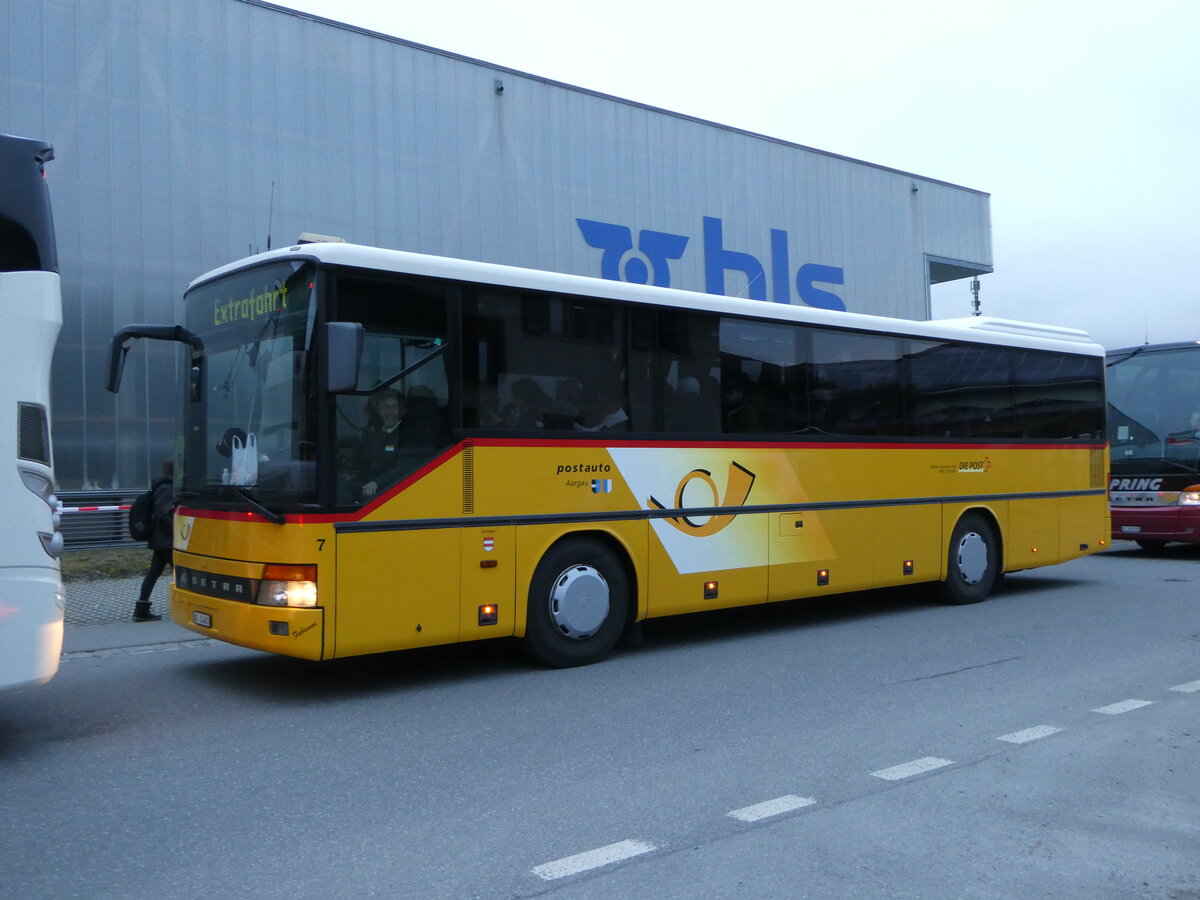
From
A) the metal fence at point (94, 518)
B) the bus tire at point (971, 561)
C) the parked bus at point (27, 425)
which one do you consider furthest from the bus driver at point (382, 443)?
the metal fence at point (94, 518)

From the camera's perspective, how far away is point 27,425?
5.78 metres

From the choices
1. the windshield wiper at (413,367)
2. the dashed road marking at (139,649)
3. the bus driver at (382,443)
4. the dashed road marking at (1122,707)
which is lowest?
the dashed road marking at (1122,707)

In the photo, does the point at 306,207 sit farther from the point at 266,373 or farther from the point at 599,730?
the point at 599,730

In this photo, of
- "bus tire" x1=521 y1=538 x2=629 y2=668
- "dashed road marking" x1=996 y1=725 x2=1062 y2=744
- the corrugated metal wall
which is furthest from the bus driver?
the corrugated metal wall

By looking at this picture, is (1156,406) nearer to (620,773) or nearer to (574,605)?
(574,605)

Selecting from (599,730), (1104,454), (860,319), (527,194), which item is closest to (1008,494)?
(1104,454)

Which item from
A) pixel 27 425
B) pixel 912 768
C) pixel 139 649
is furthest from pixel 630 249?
pixel 912 768

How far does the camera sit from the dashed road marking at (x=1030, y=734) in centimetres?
620

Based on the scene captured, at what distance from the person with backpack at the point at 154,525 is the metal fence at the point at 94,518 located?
4.45 m

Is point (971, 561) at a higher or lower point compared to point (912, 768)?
higher

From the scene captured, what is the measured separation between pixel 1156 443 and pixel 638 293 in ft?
37.8

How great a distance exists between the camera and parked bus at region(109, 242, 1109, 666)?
7.10 meters

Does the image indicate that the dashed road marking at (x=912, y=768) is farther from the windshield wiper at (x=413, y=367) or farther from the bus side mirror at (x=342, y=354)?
the windshield wiper at (x=413, y=367)

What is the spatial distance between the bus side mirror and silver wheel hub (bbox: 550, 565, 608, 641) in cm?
240
